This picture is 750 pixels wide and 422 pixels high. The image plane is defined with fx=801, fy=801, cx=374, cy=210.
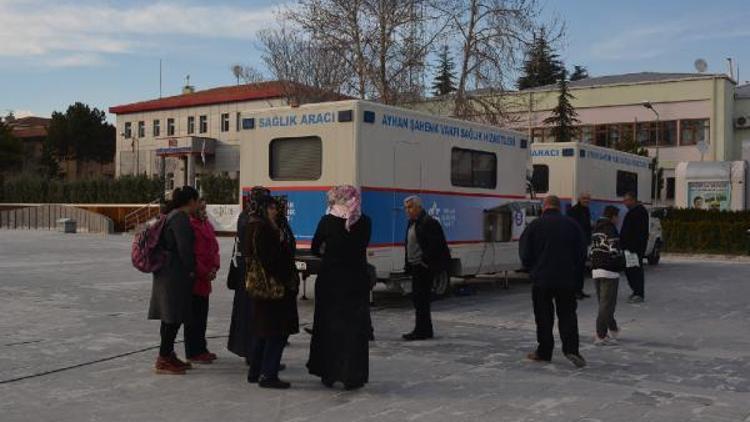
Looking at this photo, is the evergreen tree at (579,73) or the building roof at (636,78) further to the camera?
the evergreen tree at (579,73)

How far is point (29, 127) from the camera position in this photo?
92.7m

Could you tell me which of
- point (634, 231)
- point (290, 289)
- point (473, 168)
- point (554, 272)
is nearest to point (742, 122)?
point (473, 168)

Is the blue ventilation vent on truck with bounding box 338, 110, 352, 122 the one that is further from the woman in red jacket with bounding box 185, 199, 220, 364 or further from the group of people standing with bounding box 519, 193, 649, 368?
the group of people standing with bounding box 519, 193, 649, 368

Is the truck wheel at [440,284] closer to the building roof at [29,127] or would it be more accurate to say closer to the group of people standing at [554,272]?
the group of people standing at [554,272]

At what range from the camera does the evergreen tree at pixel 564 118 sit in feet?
167

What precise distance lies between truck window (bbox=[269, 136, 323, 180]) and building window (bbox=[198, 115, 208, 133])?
53.3 metres

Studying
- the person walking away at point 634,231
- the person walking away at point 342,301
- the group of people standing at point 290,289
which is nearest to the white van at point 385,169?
the person walking away at point 634,231

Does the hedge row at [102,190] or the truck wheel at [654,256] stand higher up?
the hedge row at [102,190]

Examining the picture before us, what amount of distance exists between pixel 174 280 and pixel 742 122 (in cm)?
4968

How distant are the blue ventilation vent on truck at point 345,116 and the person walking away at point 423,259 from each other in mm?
2284

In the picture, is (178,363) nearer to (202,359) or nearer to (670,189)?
(202,359)

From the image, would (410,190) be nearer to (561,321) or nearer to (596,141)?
(561,321)

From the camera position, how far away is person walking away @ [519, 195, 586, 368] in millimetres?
7805

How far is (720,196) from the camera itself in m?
35.2
